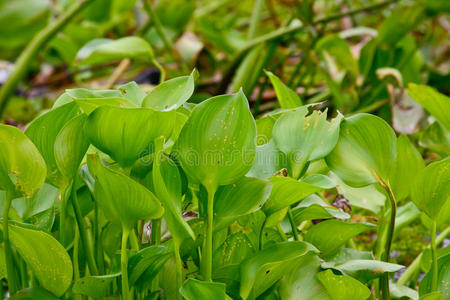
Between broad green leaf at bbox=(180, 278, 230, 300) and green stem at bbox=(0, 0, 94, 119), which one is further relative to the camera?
green stem at bbox=(0, 0, 94, 119)

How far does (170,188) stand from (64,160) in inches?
2.6

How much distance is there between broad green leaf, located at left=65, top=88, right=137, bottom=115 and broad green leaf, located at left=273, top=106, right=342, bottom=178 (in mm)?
89

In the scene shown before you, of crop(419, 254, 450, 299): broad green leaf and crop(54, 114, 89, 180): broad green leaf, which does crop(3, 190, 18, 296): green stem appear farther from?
crop(419, 254, 450, 299): broad green leaf

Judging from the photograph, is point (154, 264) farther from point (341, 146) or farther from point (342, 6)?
point (342, 6)

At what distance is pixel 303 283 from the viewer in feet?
0.99

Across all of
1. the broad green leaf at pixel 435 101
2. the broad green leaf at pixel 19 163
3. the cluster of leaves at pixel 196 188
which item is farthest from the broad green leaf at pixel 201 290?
the broad green leaf at pixel 435 101

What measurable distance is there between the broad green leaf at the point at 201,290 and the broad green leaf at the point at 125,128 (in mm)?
73

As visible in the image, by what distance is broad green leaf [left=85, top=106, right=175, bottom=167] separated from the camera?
0.86 feet

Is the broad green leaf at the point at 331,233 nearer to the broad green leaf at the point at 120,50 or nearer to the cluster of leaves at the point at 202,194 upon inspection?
the cluster of leaves at the point at 202,194

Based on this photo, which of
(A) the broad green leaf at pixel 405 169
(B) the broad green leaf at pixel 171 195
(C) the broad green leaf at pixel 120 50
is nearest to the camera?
(B) the broad green leaf at pixel 171 195

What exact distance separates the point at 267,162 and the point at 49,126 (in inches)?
5.1

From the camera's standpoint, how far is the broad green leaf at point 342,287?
0.95 feet

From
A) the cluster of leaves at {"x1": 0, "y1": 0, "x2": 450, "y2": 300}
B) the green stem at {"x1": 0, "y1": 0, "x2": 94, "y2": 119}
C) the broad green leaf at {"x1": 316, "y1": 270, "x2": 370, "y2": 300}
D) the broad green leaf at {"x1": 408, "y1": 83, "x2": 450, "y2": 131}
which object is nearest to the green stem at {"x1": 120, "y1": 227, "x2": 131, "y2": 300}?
the cluster of leaves at {"x1": 0, "y1": 0, "x2": 450, "y2": 300}

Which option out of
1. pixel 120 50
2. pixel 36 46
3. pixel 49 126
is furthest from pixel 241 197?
pixel 36 46
